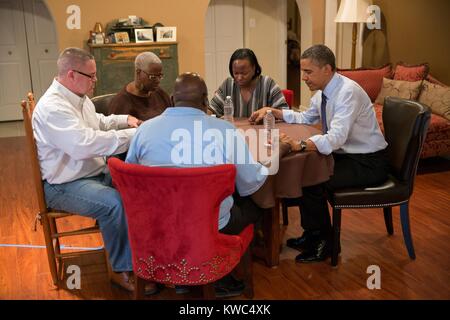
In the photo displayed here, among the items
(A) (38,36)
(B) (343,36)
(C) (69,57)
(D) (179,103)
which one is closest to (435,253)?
(D) (179,103)

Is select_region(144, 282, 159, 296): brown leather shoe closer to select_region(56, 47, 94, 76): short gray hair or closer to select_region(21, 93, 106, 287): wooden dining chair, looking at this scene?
select_region(21, 93, 106, 287): wooden dining chair

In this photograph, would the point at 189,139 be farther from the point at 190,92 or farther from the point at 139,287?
the point at 139,287

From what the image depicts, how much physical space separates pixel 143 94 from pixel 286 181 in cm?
116

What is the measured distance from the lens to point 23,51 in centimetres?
731

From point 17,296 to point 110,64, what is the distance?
12.2 ft

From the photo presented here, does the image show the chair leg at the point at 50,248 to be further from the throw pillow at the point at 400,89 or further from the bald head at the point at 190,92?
the throw pillow at the point at 400,89

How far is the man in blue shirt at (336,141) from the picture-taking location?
291cm

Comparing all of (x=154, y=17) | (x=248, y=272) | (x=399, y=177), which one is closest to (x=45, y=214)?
(x=248, y=272)

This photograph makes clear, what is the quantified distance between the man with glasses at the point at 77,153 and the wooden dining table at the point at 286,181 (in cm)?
69

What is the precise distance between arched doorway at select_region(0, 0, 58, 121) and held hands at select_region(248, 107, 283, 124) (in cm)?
477

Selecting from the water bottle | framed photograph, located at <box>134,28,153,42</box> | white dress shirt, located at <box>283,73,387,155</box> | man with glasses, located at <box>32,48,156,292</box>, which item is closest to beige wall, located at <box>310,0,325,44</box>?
framed photograph, located at <box>134,28,153,42</box>

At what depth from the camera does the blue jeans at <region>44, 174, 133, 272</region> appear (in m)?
2.63

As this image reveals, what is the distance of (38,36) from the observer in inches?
287
